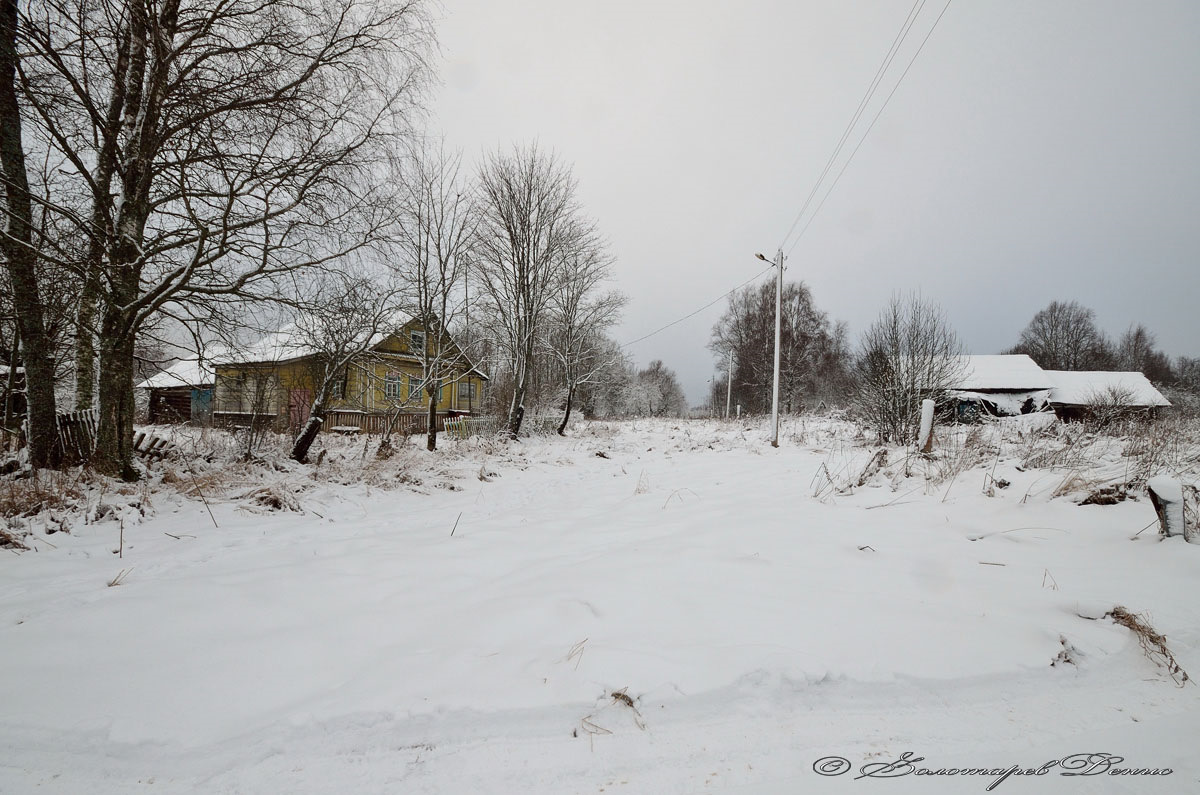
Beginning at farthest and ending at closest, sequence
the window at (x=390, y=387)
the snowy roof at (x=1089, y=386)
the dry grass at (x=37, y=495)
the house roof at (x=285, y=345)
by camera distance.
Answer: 1. the snowy roof at (x=1089, y=386)
2. the window at (x=390, y=387)
3. the house roof at (x=285, y=345)
4. the dry grass at (x=37, y=495)

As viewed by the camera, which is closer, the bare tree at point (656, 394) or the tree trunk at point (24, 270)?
the tree trunk at point (24, 270)

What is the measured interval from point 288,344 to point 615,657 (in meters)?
7.97

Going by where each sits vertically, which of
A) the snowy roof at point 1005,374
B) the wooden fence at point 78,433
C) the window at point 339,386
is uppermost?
the snowy roof at point 1005,374

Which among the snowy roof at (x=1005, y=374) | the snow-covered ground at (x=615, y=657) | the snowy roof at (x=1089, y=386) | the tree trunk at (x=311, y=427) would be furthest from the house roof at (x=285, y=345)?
the snowy roof at (x=1089, y=386)

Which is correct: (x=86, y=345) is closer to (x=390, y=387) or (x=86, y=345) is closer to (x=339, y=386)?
(x=339, y=386)

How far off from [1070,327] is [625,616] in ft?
222

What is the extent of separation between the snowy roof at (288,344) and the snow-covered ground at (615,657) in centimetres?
323

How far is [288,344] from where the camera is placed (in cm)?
724

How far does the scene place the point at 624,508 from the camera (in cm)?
486

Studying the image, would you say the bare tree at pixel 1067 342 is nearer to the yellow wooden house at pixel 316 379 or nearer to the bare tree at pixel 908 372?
the bare tree at pixel 908 372

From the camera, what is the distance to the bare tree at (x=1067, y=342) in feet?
143

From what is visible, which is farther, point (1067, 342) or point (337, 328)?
point (1067, 342)

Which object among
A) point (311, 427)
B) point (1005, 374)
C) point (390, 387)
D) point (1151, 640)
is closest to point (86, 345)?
point (311, 427)

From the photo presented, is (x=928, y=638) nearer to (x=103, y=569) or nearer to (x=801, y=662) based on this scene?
(x=801, y=662)
